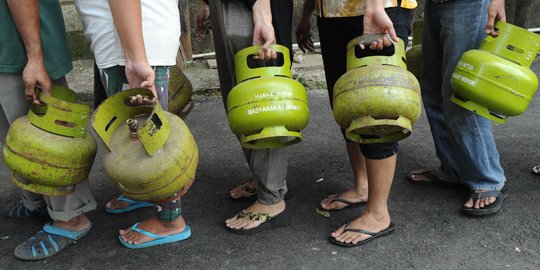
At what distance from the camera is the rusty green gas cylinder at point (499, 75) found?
2500 mm

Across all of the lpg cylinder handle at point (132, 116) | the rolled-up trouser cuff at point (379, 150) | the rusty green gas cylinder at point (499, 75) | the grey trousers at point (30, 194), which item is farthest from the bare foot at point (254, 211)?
the rusty green gas cylinder at point (499, 75)

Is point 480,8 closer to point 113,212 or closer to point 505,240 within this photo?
point 505,240

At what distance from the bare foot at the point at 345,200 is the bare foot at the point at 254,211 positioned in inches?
11.0

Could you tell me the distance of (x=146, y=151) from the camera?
2.06 m

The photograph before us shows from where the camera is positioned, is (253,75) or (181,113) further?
(181,113)

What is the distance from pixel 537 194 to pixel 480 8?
3.87 ft

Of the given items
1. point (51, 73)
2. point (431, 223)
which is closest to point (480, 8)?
point (431, 223)

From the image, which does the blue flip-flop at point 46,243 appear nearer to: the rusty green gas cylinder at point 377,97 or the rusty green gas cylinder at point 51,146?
the rusty green gas cylinder at point 51,146

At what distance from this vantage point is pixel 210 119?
14.8 ft

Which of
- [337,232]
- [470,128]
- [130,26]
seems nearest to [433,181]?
[470,128]

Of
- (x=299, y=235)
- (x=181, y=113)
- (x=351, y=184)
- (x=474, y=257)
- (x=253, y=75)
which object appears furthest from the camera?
(x=351, y=184)

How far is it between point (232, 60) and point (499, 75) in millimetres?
1259

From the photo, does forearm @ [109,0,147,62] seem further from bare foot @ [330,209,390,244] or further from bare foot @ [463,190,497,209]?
bare foot @ [463,190,497,209]

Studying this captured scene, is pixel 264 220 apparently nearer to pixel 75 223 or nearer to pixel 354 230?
pixel 354 230
